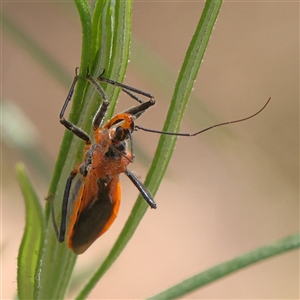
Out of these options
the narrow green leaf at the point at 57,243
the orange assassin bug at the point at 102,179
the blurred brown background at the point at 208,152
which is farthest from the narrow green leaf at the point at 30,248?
the blurred brown background at the point at 208,152

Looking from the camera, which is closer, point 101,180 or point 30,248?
point 30,248

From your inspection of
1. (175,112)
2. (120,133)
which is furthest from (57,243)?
(120,133)

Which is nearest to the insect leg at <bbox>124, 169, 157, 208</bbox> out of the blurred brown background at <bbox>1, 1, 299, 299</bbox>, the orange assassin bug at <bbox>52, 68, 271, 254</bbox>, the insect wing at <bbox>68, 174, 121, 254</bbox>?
the orange assassin bug at <bbox>52, 68, 271, 254</bbox>

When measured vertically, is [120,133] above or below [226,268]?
above

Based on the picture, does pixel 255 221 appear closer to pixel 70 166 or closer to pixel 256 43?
pixel 256 43

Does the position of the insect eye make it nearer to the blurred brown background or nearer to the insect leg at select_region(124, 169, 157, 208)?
the insect leg at select_region(124, 169, 157, 208)

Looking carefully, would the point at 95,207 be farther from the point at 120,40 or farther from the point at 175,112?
the point at 120,40

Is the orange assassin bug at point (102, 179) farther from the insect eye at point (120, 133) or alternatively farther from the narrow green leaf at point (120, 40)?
the narrow green leaf at point (120, 40)

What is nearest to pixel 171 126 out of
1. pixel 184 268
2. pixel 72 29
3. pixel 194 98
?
pixel 194 98
